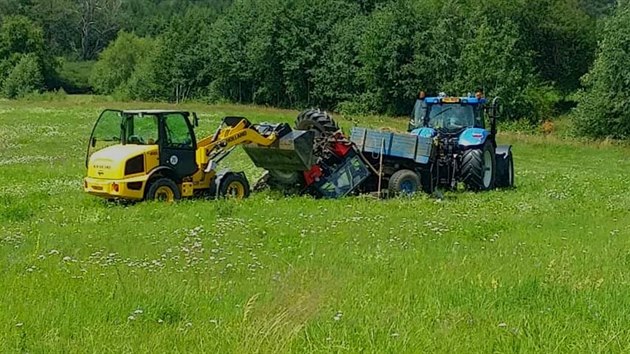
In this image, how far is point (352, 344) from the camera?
219 inches

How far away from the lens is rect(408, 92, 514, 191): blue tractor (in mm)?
19891

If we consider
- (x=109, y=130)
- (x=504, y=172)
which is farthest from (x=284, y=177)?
(x=504, y=172)

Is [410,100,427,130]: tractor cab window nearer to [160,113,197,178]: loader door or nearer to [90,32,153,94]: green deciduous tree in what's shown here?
[160,113,197,178]: loader door

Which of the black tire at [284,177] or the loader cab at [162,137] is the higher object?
the loader cab at [162,137]

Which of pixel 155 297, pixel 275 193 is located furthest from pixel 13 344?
pixel 275 193

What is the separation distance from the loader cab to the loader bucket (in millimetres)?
1475

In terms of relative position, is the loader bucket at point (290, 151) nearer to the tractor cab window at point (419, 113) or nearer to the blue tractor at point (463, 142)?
the blue tractor at point (463, 142)

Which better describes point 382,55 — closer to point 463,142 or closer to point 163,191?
point 463,142

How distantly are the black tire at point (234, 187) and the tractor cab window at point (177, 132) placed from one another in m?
1.07

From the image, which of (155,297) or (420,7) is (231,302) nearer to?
(155,297)

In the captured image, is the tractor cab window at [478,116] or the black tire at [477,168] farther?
the tractor cab window at [478,116]

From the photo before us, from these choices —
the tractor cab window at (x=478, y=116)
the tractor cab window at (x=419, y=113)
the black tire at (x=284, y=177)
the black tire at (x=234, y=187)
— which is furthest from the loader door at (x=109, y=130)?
the tractor cab window at (x=478, y=116)

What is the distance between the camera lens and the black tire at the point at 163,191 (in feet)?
53.6

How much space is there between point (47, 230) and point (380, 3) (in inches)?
2931
